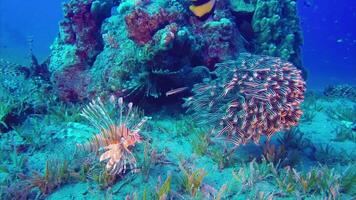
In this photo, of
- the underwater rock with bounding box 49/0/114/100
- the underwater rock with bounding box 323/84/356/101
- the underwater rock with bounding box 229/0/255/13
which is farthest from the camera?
the underwater rock with bounding box 323/84/356/101

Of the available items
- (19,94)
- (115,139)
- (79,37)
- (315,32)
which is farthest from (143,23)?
(315,32)

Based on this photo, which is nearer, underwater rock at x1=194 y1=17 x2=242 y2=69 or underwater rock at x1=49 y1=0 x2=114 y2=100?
underwater rock at x1=194 y1=17 x2=242 y2=69

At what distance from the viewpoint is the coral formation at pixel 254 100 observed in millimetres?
4871

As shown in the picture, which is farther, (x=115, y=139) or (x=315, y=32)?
(x=315, y=32)

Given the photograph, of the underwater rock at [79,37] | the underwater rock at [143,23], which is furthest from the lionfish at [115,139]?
the underwater rock at [79,37]

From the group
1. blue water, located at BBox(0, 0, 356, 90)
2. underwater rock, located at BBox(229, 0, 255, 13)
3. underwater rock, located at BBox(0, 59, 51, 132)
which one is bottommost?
underwater rock, located at BBox(0, 59, 51, 132)

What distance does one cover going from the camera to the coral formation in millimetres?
4871

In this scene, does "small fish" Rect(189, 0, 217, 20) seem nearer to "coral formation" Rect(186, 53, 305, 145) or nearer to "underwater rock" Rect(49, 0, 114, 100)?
"coral formation" Rect(186, 53, 305, 145)

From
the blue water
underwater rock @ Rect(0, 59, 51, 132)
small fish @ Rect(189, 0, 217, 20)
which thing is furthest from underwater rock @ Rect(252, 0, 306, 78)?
the blue water

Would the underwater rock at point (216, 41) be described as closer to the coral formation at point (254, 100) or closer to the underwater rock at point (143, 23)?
the underwater rock at point (143, 23)

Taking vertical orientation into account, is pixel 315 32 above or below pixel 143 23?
above

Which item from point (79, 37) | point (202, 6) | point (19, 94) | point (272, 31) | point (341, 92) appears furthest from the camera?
point (341, 92)

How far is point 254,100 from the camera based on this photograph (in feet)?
16.1

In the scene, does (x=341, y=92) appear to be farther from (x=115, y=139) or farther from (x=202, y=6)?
(x=115, y=139)
